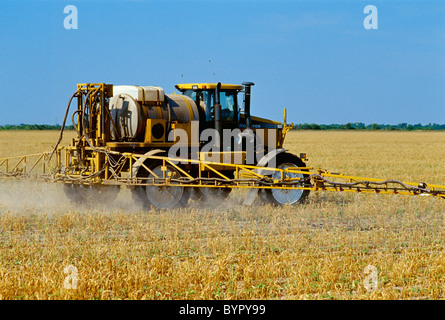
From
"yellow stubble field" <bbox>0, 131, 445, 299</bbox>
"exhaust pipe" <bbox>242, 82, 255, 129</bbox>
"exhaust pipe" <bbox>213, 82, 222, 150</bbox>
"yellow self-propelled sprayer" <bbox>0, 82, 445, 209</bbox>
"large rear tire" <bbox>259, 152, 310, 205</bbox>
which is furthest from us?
"exhaust pipe" <bbox>242, 82, 255, 129</bbox>

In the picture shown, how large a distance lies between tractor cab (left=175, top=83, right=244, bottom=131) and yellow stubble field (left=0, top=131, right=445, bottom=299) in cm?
179

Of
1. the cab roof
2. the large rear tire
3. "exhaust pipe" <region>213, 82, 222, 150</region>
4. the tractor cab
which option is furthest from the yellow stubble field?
the cab roof

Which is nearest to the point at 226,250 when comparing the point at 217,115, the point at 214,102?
the point at 217,115

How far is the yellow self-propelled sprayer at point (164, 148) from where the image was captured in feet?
40.0

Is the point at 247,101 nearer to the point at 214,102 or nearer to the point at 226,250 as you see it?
the point at 214,102

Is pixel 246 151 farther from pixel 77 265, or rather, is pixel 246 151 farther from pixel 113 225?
pixel 77 265

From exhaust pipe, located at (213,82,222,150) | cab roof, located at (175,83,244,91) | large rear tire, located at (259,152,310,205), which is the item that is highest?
cab roof, located at (175,83,244,91)

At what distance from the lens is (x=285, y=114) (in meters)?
13.9

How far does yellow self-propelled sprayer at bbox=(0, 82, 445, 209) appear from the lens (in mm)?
12203

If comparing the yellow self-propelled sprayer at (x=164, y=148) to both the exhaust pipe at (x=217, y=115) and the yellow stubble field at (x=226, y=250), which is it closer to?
the exhaust pipe at (x=217, y=115)

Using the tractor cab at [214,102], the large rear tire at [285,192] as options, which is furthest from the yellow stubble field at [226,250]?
the tractor cab at [214,102]

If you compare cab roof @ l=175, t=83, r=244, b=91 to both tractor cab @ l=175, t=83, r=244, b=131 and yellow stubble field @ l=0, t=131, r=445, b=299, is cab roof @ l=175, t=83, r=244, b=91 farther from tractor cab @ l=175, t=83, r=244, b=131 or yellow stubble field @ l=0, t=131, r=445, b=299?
yellow stubble field @ l=0, t=131, r=445, b=299

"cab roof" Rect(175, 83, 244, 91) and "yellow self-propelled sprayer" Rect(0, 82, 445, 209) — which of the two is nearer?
"yellow self-propelled sprayer" Rect(0, 82, 445, 209)

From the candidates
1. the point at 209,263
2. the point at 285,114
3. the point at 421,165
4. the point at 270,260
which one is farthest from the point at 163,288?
the point at 421,165
